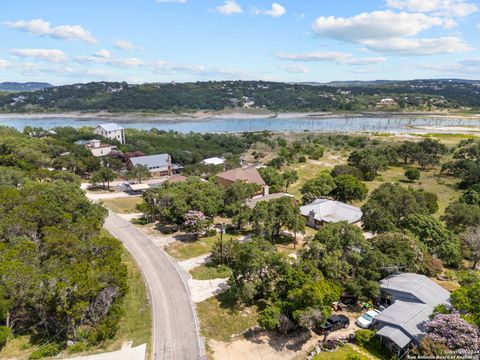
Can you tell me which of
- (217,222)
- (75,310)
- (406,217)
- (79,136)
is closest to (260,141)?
(79,136)

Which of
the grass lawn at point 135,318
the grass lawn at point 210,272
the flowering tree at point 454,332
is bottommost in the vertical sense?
the grass lawn at point 210,272

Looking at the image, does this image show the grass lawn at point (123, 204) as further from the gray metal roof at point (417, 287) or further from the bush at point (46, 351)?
the gray metal roof at point (417, 287)

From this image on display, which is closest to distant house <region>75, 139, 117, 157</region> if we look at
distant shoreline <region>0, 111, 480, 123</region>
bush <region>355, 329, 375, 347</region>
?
bush <region>355, 329, 375, 347</region>

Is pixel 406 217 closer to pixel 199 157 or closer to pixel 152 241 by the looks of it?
pixel 152 241

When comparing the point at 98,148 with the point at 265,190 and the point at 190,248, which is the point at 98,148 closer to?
the point at 265,190

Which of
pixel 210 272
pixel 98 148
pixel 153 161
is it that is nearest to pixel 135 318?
pixel 210 272

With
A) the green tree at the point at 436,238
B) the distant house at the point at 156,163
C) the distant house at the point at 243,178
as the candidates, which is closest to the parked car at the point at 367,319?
the green tree at the point at 436,238
